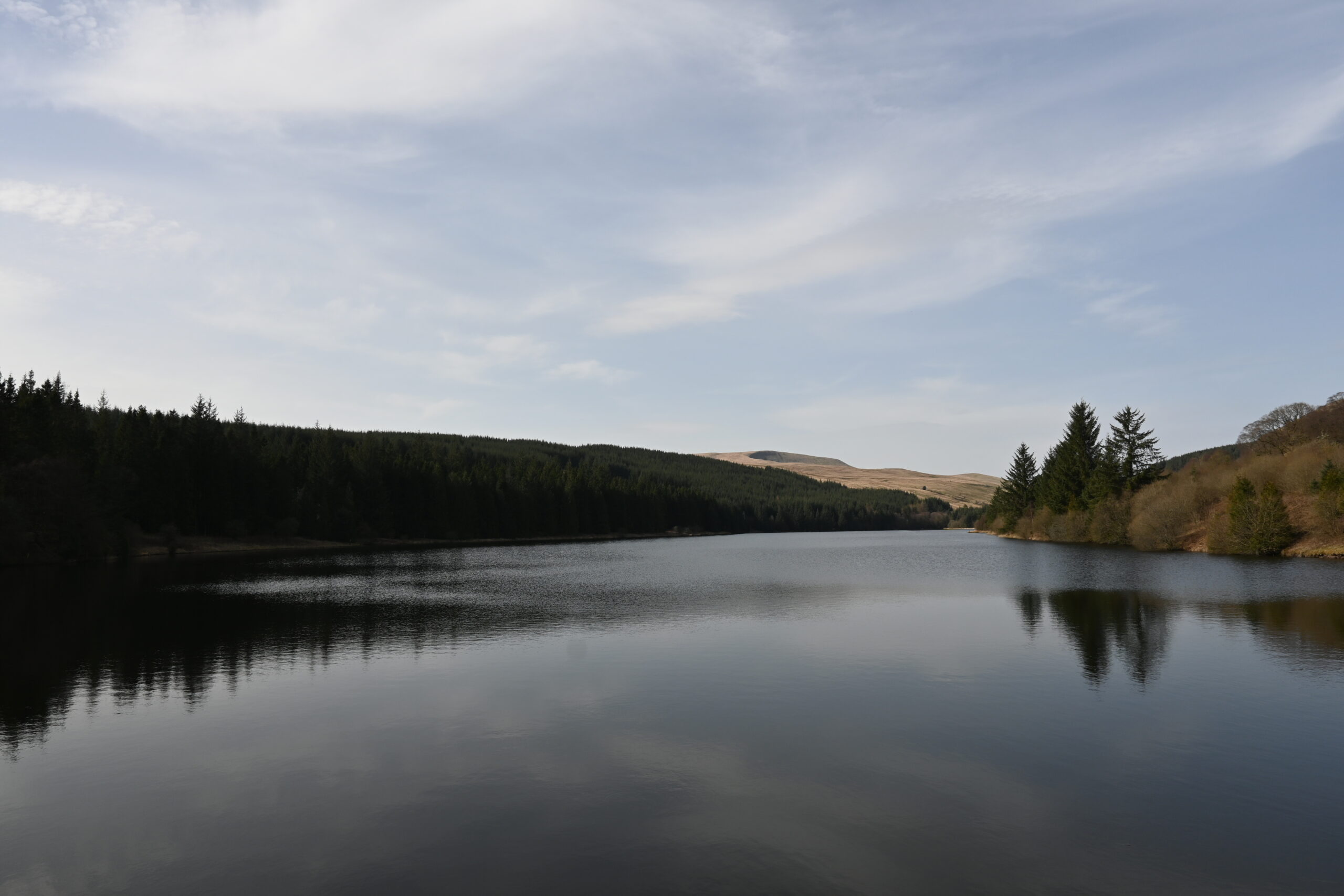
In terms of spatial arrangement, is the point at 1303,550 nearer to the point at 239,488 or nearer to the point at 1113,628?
the point at 1113,628

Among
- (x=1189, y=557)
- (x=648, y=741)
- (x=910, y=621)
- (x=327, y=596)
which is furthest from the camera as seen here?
(x=1189, y=557)

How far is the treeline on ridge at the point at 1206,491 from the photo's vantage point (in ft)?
213

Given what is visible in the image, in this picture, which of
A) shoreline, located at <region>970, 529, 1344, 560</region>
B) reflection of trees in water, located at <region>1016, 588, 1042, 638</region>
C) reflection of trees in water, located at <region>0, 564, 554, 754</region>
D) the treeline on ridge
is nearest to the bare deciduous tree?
the treeline on ridge

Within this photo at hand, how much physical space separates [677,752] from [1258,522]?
2703 inches

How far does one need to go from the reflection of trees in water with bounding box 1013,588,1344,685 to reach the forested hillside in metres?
69.5

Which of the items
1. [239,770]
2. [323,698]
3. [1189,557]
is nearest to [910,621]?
[323,698]

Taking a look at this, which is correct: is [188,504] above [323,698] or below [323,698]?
above

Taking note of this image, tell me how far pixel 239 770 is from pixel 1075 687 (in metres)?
19.8

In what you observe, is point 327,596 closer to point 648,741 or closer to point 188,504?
point 648,741

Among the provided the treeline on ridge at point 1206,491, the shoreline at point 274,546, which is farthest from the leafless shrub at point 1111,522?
the shoreline at point 274,546

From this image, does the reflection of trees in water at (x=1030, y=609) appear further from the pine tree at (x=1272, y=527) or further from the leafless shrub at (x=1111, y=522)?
the leafless shrub at (x=1111, y=522)

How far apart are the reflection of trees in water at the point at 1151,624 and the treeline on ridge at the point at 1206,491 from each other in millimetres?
32789

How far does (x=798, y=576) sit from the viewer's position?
5741cm

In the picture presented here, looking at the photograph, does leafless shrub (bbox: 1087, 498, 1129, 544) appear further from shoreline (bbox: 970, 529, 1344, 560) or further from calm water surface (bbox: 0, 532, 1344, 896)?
calm water surface (bbox: 0, 532, 1344, 896)
